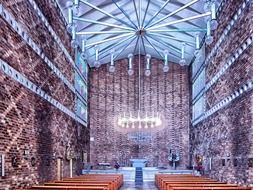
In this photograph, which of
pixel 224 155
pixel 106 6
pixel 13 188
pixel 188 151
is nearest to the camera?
pixel 13 188

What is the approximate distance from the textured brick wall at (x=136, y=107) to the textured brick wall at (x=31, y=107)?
10.1m

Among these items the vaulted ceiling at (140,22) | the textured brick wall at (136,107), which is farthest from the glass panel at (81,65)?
the textured brick wall at (136,107)

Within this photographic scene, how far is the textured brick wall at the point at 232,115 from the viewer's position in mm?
12594

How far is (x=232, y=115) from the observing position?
586 inches

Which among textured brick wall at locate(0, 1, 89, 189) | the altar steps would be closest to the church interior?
textured brick wall at locate(0, 1, 89, 189)

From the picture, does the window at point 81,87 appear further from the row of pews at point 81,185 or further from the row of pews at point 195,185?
the row of pews at point 195,185

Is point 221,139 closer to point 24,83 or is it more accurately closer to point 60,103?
point 60,103

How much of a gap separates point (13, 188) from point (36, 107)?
316 centimetres

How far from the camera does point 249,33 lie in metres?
12.5

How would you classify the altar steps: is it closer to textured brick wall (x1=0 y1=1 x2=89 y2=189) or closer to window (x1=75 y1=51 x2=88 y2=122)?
window (x1=75 y1=51 x2=88 y2=122)

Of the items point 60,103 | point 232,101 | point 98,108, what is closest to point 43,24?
point 60,103

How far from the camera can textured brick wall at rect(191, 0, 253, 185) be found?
41.3ft

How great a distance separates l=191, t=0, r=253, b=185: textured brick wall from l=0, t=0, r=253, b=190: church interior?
Result: 0.04 metres

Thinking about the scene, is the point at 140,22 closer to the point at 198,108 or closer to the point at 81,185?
the point at 198,108
